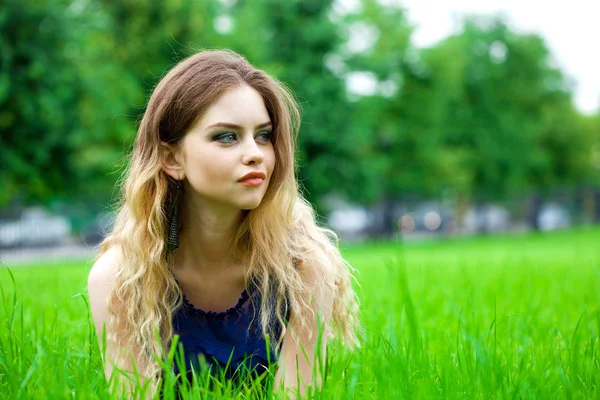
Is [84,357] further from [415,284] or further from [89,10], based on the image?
[89,10]

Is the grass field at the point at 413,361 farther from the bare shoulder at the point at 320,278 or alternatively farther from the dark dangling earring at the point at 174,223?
the dark dangling earring at the point at 174,223

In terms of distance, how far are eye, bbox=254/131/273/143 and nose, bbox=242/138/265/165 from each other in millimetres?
91

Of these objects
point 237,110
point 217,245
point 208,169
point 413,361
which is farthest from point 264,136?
point 413,361

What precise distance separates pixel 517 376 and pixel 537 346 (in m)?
0.84

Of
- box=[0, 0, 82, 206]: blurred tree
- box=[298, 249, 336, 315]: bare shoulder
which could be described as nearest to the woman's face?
box=[298, 249, 336, 315]: bare shoulder

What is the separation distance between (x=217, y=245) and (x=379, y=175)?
25.8m

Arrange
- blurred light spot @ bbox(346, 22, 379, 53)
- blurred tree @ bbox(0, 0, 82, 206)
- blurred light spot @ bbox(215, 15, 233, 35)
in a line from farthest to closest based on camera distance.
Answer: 1. blurred light spot @ bbox(346, 22, 379, 53)
2. blurred light spot @ bbox(215, 15, 233, 35)
3. blurred tree @ bbox(0, 0, 82, 206)

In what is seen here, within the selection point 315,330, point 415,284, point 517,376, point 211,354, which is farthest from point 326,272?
point 415,284

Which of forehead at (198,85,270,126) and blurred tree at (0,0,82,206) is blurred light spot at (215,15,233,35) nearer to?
blurred tree at (0,0,82,206)

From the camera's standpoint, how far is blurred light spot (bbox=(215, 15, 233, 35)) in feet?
68.1

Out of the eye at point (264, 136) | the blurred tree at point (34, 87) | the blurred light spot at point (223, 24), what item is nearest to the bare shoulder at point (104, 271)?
the eye at point (264, 136)

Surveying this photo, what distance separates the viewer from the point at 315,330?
2439mm

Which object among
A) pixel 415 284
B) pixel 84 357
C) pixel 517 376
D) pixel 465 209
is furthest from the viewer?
pixel 465 209

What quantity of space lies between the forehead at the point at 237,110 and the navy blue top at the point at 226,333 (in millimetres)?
734
